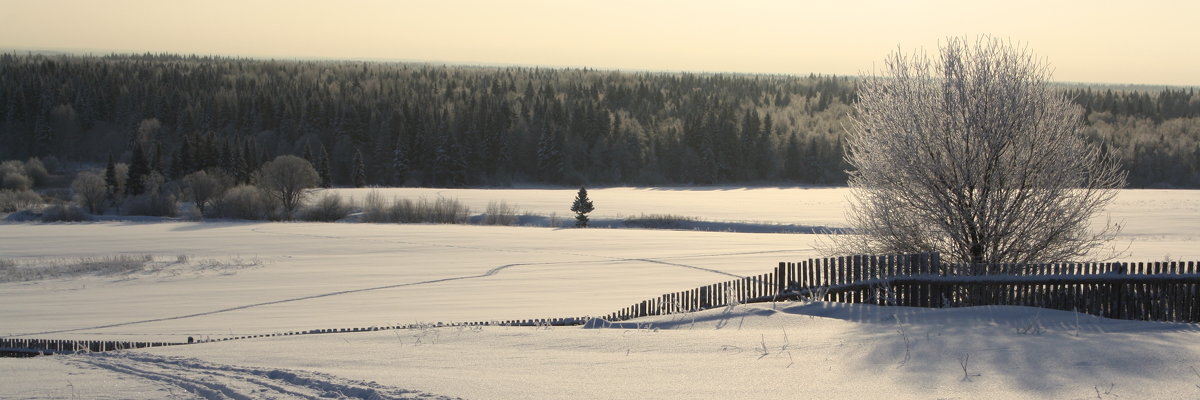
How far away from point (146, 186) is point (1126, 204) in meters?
71.0

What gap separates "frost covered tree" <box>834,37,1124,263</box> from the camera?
15.3 metres

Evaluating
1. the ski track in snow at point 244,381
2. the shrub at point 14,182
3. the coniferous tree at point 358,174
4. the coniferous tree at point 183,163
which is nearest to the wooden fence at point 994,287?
the ski track in snow at point 244,381

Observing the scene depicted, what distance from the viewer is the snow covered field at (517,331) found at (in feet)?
26.3

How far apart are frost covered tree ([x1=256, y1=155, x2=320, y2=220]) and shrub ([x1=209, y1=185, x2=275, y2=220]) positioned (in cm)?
95

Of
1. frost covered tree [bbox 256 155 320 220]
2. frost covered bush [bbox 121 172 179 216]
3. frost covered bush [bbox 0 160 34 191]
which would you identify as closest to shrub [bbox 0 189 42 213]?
frost covered bush [bbox 121 172 179 216]

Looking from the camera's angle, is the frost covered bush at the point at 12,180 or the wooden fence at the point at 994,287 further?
the frost covered bush at the point at 12,180

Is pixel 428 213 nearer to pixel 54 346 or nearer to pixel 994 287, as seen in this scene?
pixel 54 346

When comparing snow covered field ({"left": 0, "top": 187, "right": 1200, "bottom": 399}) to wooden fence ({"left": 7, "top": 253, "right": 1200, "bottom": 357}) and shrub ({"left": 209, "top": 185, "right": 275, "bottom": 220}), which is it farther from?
shrub ({"left": 209, "top": 185, "right": 275, "bottom": 220})

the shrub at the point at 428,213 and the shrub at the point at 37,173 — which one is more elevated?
the shrub at the point at 37,173

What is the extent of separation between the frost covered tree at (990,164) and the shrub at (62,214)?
5650 centimetres

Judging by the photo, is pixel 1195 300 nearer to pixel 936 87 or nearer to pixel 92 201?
pixel 936 87

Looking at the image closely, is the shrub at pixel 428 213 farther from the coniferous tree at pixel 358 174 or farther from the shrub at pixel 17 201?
the coniferous tree at pixel 358 174

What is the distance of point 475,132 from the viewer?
105 metres

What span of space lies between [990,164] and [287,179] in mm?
54129
